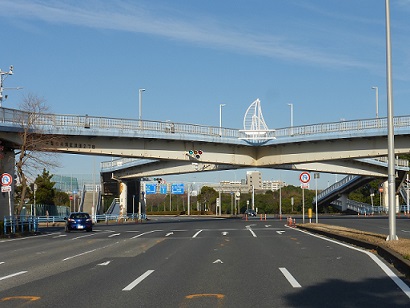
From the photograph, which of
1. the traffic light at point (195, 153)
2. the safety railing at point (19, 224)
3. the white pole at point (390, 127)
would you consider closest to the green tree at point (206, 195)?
the traffic light at point (195, 153)

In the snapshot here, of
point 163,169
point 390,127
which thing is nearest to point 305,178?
point 390,127

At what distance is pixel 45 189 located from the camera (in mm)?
85250

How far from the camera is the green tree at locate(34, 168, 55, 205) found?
84.1m

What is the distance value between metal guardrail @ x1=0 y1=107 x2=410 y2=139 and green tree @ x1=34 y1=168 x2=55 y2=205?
4037cm

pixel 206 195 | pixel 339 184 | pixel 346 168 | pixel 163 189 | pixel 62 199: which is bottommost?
pixel 62 199

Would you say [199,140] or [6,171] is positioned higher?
[199,140]

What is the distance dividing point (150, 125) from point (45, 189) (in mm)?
41728

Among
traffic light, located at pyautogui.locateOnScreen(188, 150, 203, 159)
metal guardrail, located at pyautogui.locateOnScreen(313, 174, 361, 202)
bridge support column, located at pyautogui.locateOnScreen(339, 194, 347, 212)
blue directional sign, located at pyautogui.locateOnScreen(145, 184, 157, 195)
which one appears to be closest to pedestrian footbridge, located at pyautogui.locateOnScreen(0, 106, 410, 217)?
traffic light, located at pyautogui.locateOnScreen(188, 150, 203, 159)

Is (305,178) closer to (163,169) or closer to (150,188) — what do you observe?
(163,169)

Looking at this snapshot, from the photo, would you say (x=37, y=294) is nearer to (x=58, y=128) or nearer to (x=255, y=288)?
(x=255, y=288)

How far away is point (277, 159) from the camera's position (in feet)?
173

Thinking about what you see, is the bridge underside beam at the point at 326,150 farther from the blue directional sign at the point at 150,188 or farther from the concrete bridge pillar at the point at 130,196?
the blue directional sign at the point at 150,188

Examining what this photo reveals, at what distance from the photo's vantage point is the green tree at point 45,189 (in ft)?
276

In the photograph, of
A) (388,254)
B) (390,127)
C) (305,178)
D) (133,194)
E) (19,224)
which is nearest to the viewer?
(388,254)
